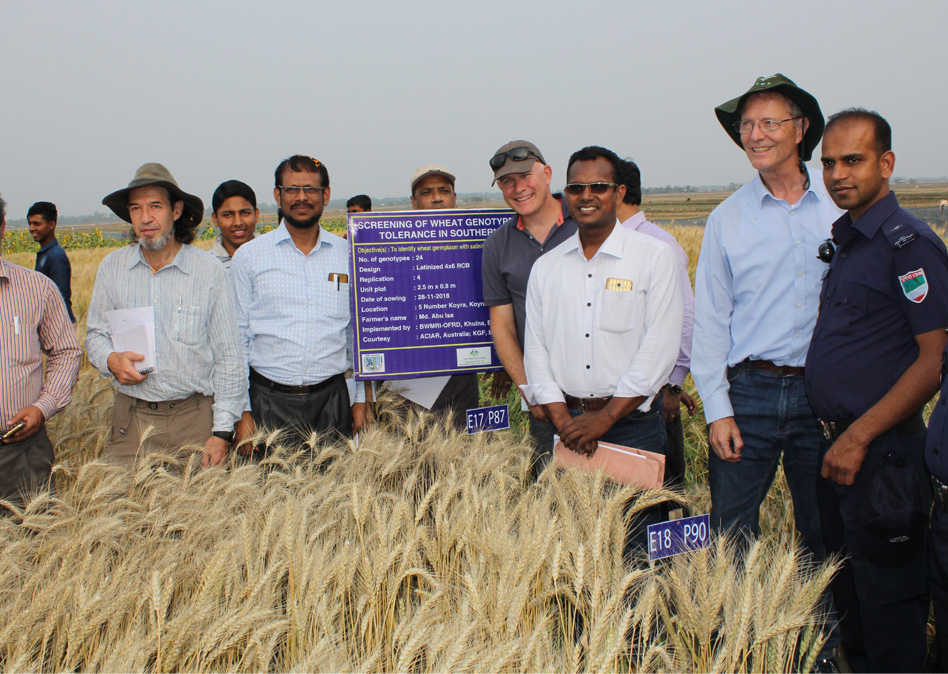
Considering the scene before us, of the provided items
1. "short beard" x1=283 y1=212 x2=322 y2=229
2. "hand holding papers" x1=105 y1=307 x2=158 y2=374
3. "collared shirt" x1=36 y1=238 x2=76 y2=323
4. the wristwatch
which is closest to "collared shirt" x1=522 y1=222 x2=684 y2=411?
"short beard" x1=283 y1=212 x2=322 y2=229

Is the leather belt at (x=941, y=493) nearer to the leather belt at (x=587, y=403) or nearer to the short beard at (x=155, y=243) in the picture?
the leather belt at (x=587, y=403)

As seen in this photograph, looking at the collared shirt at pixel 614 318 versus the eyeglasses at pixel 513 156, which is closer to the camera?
the collared shirt at pixel 614 318

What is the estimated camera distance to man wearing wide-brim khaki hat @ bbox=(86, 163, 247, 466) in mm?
3211

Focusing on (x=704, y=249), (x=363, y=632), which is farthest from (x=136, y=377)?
(x=704, y=249)

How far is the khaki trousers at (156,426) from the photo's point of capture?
3266 mm

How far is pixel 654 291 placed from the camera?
2854mm

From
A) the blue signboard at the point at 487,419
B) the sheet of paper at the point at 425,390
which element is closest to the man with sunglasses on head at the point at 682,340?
the blue signboard at the point at 487,419

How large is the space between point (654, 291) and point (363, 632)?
1815 millimetres

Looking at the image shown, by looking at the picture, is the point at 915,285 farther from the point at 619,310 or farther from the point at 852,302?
the point at 619,310

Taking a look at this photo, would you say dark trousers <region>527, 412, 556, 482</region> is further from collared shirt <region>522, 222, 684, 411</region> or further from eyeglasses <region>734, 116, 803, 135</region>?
eyeglasses <region>734, 116, 803, 135</region>

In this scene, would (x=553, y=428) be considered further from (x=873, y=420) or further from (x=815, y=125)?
(x=815, y=125)

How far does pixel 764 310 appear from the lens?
2611mm

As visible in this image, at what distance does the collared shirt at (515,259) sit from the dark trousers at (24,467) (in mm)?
2303

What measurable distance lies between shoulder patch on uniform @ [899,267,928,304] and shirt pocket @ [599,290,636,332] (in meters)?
1.00
